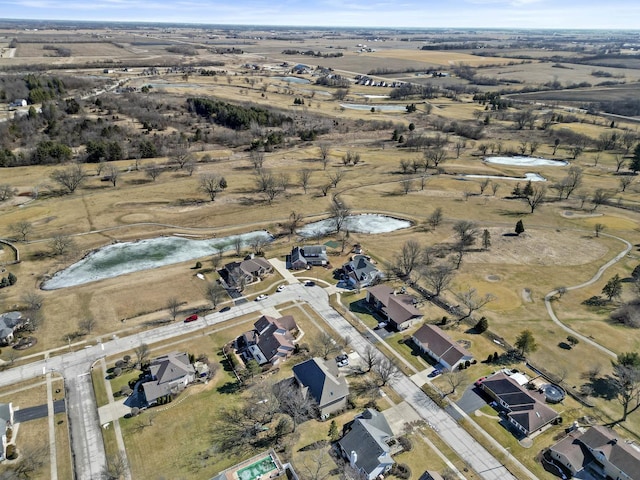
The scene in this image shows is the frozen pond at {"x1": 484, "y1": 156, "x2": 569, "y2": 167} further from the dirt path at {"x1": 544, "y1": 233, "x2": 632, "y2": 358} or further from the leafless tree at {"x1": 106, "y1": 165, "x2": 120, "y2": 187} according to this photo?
the leafless tree at {"x1": 106, "y1": 165, "x2": 120, "y2": 187}

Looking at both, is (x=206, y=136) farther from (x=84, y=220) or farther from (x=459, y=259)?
(x=459, y=259)

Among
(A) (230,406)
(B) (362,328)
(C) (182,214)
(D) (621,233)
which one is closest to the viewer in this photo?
(A) (230,406)

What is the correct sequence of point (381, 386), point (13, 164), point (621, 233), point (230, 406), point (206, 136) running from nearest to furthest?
point (230, 406)
point (381, 386)
point (621, 233)
point (13, 164)
point (206, 136)

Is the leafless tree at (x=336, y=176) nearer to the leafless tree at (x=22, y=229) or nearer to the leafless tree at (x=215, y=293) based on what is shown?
the leafless tree at (x=215, y=293)

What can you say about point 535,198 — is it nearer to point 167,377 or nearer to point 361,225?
point 361,225

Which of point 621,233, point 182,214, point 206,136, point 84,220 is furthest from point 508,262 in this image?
point 206,136

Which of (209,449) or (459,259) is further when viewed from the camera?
(459,259)

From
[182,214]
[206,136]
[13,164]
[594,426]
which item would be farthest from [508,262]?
[13,164]

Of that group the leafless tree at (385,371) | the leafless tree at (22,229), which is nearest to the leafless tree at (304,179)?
the leafless tree at (22,229)
